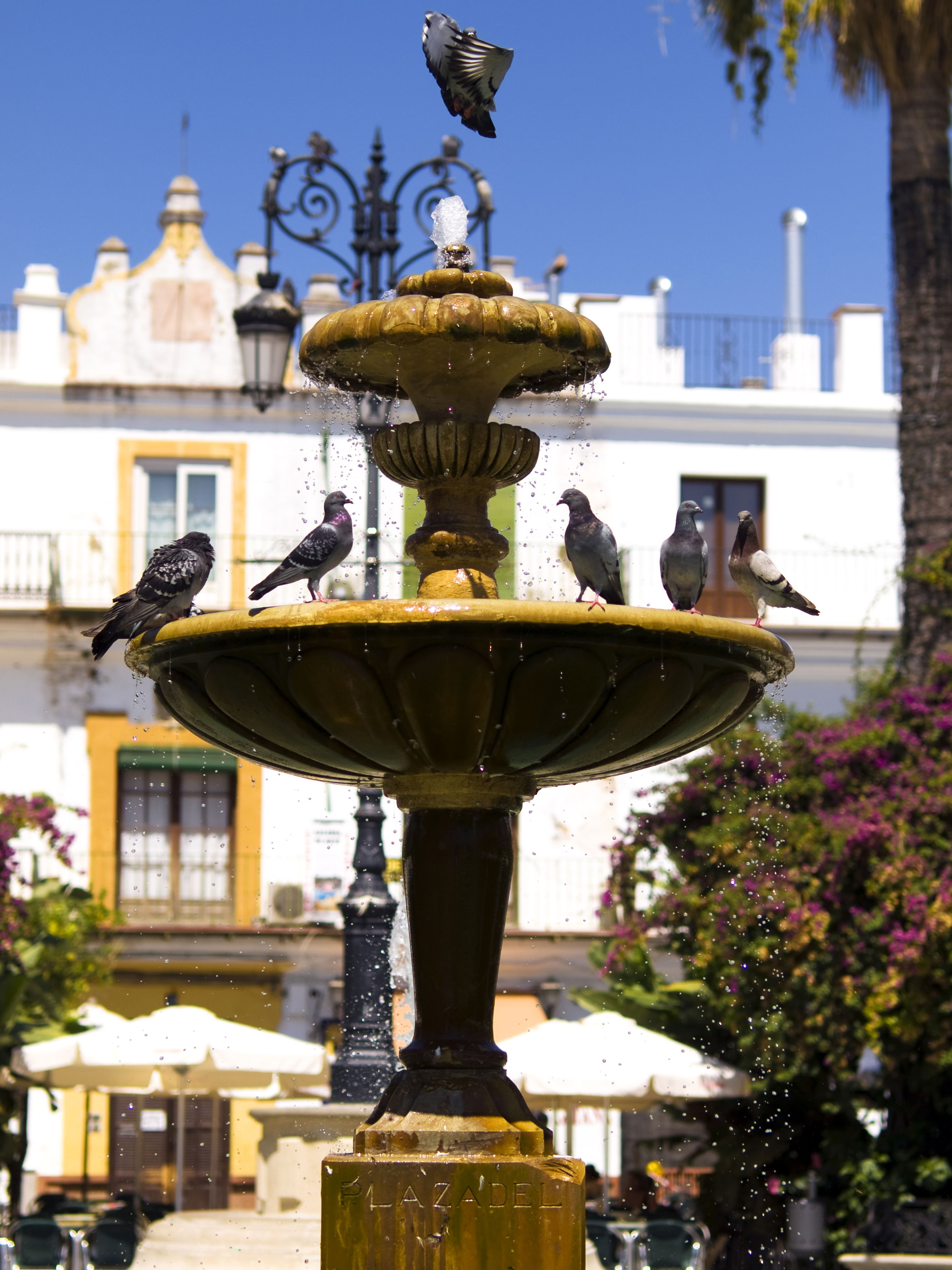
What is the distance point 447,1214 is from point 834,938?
8.73 m

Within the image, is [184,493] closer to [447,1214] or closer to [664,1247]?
[664,1247]

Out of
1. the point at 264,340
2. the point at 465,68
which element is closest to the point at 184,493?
the point at 264,340

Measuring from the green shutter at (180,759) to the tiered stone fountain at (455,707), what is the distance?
17241 mm

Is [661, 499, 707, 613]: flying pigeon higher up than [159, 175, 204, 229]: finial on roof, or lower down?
lower down

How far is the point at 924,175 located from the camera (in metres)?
17.0

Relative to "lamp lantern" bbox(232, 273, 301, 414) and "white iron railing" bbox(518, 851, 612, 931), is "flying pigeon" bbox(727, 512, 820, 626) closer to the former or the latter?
"lamp lantern" bbox(232, 273, 301, 414)

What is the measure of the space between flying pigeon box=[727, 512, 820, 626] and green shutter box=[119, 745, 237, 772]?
17061 millimetres

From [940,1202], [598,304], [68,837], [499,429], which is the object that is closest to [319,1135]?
[940,1202]

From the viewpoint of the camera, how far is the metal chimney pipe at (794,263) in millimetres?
28984

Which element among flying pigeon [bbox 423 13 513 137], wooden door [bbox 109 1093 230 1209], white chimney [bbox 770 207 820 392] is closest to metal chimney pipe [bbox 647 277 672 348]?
white chimney [bbox 770 207 820 392]

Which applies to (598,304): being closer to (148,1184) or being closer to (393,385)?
(148,1184)

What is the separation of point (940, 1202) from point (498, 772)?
8.37m

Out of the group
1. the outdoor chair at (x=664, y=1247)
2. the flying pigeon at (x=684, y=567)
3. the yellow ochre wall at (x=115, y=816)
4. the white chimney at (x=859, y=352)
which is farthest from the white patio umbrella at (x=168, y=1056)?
the white chimney at (x=859, y=352)

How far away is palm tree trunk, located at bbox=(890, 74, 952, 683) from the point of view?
55.1ft
